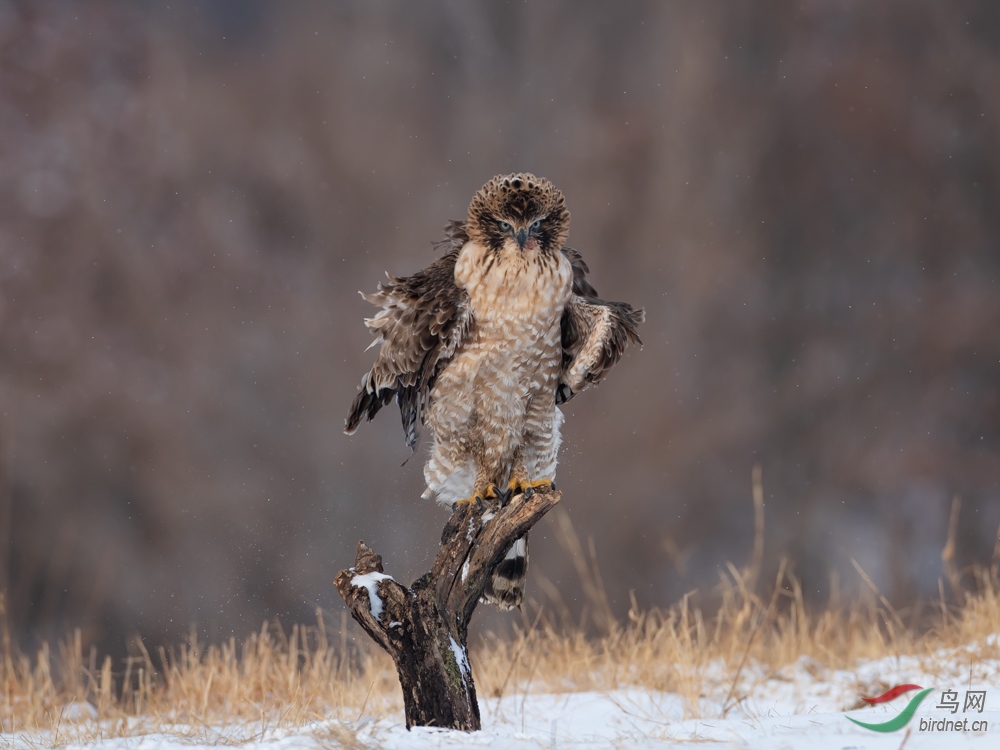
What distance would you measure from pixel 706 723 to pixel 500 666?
1.45 meters

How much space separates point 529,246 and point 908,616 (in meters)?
3.78

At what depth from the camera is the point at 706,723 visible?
2.82 m

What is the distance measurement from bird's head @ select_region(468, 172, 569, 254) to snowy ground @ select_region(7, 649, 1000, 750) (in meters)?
1.51

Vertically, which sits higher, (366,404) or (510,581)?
(366,404)

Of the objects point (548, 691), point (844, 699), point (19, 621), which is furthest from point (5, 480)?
point (844, 699)

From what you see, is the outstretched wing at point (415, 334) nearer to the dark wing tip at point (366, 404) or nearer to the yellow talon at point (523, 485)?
the dark wing tip at point (366, 404)

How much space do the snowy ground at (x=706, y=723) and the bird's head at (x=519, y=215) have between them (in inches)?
59.4

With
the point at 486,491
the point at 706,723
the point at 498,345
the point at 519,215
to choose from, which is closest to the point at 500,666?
the point at 486,491

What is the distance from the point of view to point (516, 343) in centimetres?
321

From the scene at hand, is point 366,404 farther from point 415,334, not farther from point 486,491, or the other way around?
point 486,491

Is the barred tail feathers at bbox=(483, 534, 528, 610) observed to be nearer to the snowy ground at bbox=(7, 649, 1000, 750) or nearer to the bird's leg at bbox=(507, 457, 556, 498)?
the bird's leg at bbox=(507, 457, 556, 498)

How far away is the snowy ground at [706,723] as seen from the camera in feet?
7.63

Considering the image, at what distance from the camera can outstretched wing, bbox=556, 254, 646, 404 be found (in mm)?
3238
